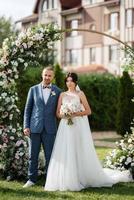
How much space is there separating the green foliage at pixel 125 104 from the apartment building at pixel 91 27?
1794 cm

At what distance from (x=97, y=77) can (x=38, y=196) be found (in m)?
16.7

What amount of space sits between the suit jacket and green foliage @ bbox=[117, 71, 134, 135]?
11123 millimetres

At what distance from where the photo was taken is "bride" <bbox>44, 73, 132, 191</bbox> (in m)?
9.32

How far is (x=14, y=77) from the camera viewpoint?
997 centimetres

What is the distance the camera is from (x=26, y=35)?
9.86 meters

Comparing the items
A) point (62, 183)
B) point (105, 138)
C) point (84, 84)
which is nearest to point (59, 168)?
point (62, 183)

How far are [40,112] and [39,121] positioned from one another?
0.15 metres

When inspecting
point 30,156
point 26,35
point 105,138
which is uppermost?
point 26,35

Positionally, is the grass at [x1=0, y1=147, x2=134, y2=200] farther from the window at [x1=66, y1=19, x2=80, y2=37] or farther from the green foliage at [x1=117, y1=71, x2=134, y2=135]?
the window at [x1=66, y1=19, x2=80, y2=37]

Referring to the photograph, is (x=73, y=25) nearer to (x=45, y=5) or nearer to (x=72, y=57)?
(x=72, y=57)

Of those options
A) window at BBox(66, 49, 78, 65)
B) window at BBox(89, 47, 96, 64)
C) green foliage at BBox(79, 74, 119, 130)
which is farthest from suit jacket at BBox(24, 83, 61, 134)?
window at BBox(66, 49, 78, 65)

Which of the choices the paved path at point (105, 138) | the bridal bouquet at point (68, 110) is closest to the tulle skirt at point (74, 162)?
the bridal bouquet at point (68, 110)

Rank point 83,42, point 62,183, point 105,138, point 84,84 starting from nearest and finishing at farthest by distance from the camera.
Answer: point 62,183, point 105,138, point 84,84, point 83,42

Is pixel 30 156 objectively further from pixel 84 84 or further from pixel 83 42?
pixel 83 42
